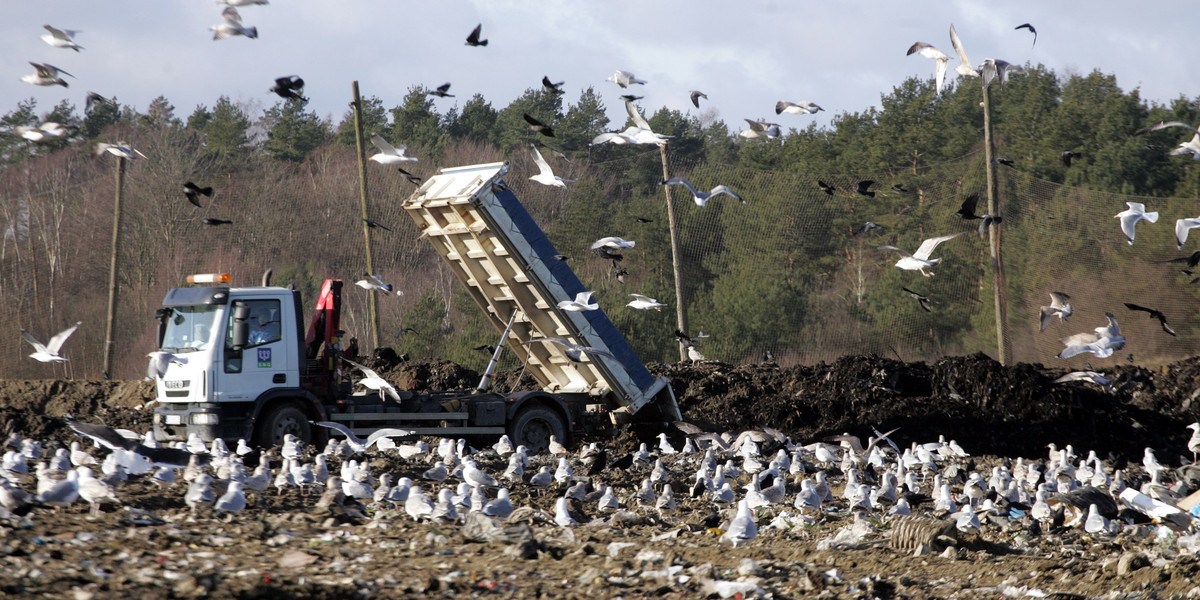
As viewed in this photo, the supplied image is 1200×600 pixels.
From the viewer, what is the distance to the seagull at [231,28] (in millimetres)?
10078

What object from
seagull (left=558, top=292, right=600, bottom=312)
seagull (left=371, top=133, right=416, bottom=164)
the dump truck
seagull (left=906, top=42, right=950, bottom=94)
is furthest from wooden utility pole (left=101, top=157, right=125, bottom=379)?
seagull (left=906, top=42, right=950, bottom=94)

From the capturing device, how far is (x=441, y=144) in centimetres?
3506

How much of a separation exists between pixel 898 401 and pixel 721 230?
1288 centimetres

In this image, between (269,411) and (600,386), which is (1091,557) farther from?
(269,411)

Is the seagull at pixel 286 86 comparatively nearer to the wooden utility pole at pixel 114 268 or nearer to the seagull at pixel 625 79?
the seagull at pixel 625 79

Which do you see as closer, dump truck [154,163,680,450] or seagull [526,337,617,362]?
dump truck [154,163,680,450]

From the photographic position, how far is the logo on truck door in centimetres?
1104

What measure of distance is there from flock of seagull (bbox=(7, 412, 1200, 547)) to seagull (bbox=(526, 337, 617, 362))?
1031 millimetres

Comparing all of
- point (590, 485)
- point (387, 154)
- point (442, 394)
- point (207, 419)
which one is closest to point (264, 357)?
point (207, 419)

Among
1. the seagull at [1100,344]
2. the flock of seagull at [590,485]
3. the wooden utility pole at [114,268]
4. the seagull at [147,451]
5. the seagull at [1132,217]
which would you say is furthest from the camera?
the wooden utility pole at [114,268]

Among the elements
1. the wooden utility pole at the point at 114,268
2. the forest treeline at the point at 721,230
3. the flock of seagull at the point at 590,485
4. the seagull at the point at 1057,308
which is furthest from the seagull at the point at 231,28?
the forest treeline at the point at 721,230

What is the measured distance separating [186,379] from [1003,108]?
28.6 meters

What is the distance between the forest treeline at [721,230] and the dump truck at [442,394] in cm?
1010

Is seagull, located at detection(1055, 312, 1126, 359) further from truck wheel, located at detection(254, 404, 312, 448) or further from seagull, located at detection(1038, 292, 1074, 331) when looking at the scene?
truck wheel, located at detection(254, 404, 312, 448)
